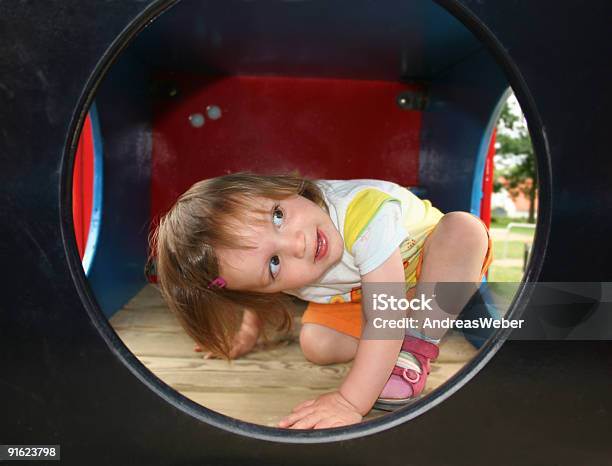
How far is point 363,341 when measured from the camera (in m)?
0.62

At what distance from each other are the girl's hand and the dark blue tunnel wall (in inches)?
23.4

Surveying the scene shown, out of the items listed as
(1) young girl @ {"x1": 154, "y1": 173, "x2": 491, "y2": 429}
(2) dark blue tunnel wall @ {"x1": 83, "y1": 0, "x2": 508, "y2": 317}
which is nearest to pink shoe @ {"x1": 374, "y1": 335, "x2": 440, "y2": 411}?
(1) young girl @ {"x1": 154, "y1": 173, "x2": 491, "y2": 429}

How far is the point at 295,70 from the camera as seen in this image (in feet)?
4.59

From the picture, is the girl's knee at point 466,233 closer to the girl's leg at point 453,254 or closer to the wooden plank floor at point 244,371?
the girl's leg at point 453,254

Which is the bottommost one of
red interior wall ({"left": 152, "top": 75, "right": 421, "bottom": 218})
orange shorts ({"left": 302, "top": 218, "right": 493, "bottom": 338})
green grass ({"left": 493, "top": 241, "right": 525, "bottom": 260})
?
green grass ({"left": 493, "top": 241, "right": 525, "bottom": 260})

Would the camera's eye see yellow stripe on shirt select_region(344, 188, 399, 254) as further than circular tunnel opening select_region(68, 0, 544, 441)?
No

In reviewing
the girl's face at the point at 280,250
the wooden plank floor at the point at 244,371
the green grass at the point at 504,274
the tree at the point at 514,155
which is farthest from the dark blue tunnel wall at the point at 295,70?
the tree at the point at 514,155

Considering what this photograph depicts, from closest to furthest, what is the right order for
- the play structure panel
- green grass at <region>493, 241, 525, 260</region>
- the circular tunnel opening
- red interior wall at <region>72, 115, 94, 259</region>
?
the play structure panel → the circular tunnel opening → red interior wall at <region>72, 115, 94, 259</region> → green grass at <region>493, 241, 525, 260</region>

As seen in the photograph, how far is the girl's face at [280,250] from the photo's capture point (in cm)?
64

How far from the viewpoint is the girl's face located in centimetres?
64

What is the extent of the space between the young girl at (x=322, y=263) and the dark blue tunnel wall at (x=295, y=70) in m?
0.30

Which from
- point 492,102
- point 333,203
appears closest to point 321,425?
point 333,203

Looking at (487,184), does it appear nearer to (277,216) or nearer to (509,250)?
(277,216)

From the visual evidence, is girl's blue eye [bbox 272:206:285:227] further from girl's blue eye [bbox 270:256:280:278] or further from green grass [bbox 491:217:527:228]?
green grass [bbox 491:217:527:228]
